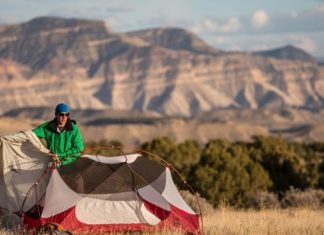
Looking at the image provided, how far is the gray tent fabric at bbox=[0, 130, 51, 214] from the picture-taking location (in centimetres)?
1241

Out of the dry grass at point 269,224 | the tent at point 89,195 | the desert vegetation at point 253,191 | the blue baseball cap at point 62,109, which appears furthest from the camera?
the desert vegetation at point 253,191

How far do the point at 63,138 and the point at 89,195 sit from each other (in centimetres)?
93

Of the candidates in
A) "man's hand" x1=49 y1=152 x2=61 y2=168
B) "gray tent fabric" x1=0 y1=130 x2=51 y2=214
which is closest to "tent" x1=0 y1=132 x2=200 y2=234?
"gray tent fabric" x1=0 y1=130 x2=51 y2=214

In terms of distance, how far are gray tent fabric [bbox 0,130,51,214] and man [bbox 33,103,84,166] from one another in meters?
0.15

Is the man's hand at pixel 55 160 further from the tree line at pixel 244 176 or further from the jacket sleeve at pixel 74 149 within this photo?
the tree line at pixel 244 176

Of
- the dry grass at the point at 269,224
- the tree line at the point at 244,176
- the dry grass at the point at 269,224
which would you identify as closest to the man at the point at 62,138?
the dry grass at the point at 269,224

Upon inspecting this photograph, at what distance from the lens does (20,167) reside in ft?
41.7

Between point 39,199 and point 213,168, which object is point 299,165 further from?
point 39,199

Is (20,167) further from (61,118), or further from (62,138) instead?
(61,118)

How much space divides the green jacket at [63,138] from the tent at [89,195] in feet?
0.53

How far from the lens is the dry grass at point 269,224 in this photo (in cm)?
→ 1166

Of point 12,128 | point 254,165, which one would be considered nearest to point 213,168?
point 254,165

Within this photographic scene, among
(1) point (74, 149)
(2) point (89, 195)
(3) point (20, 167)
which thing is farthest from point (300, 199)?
(3) point (20, 167)

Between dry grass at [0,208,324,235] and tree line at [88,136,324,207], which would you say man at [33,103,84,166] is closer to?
dry grass at [0,208,324,235]
